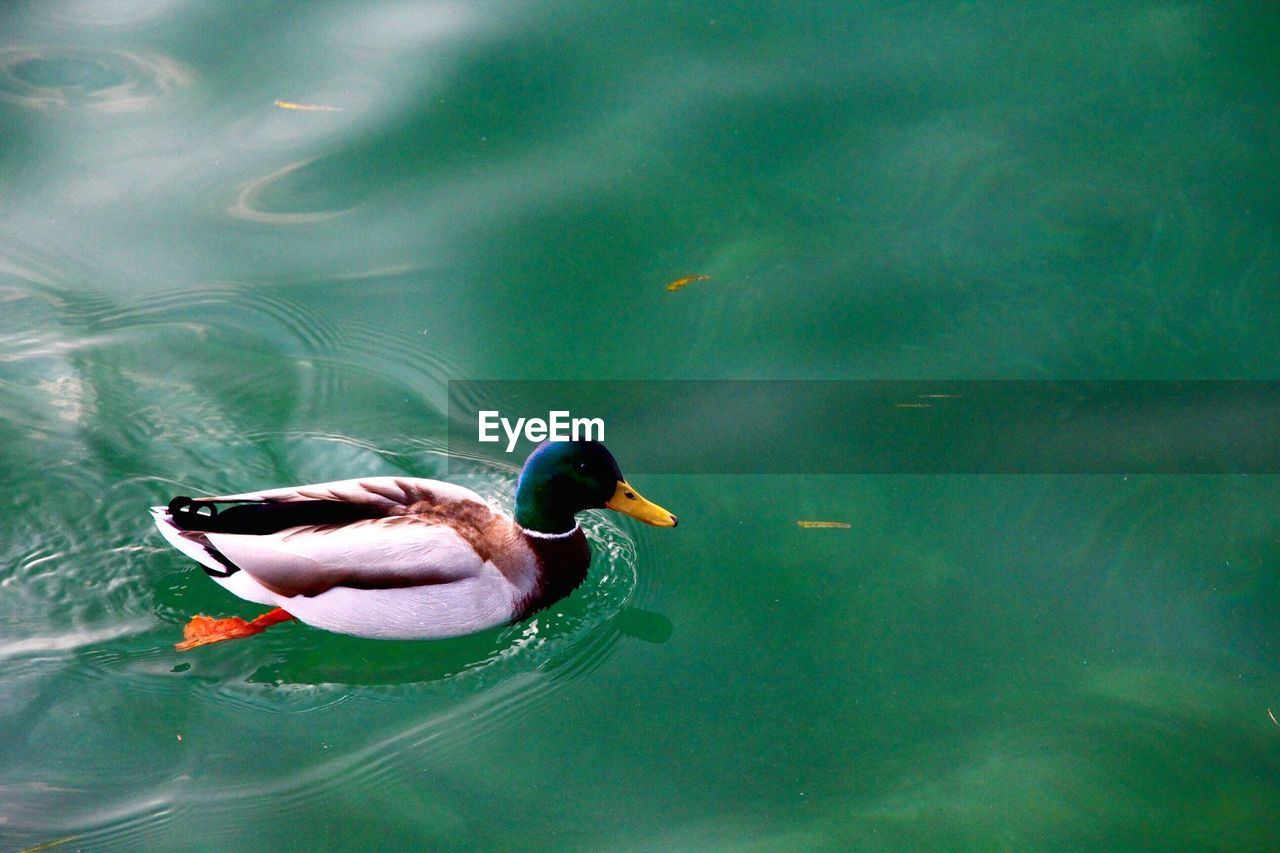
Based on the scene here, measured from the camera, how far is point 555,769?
514 centimetres

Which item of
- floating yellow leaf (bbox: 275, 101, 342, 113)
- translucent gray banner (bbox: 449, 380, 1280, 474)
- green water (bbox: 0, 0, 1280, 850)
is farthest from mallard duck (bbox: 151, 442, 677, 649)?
floating yellow leaf (bbox: 275, 101, 342, 113)

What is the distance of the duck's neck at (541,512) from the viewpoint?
5.90 m

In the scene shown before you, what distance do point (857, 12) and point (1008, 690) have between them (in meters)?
4.70

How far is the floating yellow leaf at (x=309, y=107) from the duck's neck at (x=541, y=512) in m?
3.38

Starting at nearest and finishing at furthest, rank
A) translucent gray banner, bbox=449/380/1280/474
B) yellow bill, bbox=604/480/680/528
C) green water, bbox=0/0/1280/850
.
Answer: green water, bbox=0/0/1280/850 → yellow bill, bbox=604/480/680/528 → translucent gray banner, bbox=449/380/1280/474

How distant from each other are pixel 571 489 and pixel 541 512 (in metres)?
0.18

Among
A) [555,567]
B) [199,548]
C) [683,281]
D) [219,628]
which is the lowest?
[219,628]

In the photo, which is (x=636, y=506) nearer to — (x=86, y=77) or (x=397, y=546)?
(x=397, y=546)

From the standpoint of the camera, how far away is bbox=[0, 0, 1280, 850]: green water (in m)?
5.11

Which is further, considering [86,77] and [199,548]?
[86,77]

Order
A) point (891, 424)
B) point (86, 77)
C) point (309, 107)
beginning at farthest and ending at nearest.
Result: point (86, 77) < point (309, 107) < point (891, 424)

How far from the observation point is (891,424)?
6594mm

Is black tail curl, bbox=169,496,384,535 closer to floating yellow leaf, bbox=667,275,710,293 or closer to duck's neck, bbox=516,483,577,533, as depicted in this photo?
duck's neck, bbox=516,483,577,533

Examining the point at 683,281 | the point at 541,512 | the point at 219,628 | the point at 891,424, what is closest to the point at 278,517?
the point at 219,628
